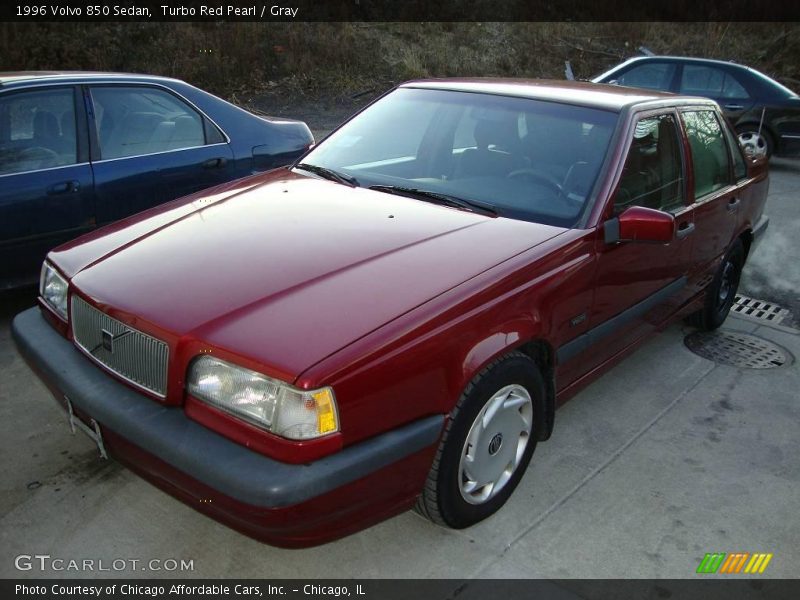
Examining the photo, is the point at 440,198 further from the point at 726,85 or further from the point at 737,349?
the point at 726,85

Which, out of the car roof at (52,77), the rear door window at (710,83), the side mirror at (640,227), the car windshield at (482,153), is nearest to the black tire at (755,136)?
the rear door window at (710,83)

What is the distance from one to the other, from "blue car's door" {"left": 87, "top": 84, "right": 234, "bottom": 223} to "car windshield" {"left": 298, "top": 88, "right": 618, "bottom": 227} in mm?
1252

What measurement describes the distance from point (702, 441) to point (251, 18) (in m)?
14.9

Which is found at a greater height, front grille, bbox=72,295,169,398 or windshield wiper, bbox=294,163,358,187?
windshield wiper, bbox=294,163,358,187

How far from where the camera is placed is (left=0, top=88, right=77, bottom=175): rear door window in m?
4.22

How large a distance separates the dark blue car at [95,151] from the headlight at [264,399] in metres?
2.48

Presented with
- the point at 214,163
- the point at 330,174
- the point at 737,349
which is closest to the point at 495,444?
the point at 330,174

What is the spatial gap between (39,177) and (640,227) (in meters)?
3.25

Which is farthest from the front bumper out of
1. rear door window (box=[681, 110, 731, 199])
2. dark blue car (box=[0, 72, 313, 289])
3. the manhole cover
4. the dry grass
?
the dry grass

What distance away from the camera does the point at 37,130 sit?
4340mm

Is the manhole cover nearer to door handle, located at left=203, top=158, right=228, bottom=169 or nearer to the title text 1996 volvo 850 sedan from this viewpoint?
the title text 1996 volvo 850 sedan

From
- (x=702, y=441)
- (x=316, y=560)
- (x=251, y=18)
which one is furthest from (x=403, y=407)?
(x=251, y=18)

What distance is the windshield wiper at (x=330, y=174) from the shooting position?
3541 millimetres

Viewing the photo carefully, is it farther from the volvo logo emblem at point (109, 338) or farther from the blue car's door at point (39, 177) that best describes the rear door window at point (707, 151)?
the blue car's door at point (39, 177)
